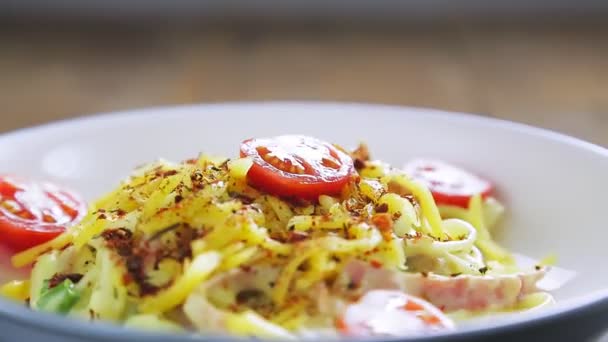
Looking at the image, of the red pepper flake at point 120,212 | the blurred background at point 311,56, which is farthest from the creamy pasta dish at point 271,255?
the blurred background at point 311,56

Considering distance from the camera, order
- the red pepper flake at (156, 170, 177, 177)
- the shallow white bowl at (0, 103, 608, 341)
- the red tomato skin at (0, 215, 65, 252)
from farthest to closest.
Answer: the shallow white bowl at (0, 103, 608, 341) < the red tomato skin at (0, 215, 65, 252) < the red pepper flake at (156, 170, 177, 177)

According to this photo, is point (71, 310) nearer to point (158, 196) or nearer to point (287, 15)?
point (158, 196)

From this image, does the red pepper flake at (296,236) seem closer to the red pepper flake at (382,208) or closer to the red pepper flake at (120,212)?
the red pepper flake at (382,208)

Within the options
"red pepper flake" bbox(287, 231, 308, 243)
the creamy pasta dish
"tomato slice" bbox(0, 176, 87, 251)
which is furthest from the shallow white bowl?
"red pepper flake" bbox(287, 231, 308, 243)

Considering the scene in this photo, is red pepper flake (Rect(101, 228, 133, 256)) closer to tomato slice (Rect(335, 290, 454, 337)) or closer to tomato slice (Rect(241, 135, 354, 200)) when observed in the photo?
tomato slice (Rect(241, 135, 354, 200))

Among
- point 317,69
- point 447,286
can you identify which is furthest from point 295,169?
point 317,69

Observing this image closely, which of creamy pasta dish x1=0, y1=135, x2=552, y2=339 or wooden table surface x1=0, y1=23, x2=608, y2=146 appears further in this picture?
wooden table surface x1=0, y1=23, x2=608, y2=146

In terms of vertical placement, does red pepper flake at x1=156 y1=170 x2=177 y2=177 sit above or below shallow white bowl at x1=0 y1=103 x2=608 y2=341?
above
